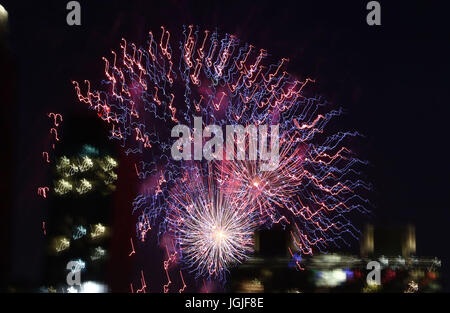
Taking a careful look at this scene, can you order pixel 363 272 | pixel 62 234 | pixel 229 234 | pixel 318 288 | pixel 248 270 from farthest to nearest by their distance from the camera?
pixel 62 234 < pixel 248 270 < pixel 363 272 < pixel 318 288 < pixel 229 234

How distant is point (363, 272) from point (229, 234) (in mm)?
8037

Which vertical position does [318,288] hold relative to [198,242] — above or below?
below
